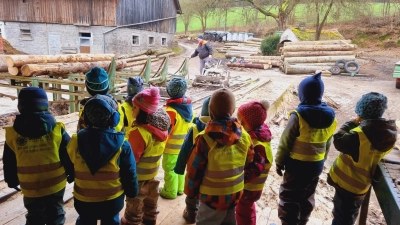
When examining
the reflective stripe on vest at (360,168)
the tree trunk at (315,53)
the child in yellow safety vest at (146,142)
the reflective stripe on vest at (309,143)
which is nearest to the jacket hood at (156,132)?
the child in yellow safety vest at (146,142)

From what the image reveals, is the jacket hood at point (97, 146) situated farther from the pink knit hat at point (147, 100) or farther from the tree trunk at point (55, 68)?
the tree trunk at point (55, 68)

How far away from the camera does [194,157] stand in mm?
2641

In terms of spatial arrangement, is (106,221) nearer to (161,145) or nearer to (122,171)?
(122,171)

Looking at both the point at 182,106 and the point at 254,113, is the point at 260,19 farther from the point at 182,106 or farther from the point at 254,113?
the point at 254,113

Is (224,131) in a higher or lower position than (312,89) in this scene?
lower

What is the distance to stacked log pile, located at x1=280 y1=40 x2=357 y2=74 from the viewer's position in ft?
63.9

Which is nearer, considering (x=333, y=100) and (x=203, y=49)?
(x=333, y=100)

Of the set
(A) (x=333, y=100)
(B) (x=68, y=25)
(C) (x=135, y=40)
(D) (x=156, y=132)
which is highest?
(B) (x=68, y=25)

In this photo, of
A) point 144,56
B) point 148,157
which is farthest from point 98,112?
point 144,56

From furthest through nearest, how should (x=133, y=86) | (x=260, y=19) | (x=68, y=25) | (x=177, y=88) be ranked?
1. (x=260, y=19)
2. (x=68, y=25)
3. (x=133, y=86)
4. (x=177, y=88)

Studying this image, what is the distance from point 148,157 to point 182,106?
2.81 feet

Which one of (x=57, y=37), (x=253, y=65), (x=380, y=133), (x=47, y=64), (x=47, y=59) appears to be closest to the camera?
(x=380, y=133)

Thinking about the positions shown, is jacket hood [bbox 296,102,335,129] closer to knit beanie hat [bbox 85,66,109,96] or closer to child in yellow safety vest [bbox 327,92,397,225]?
child in yellow safety vest [bbox 327,92,397,225]

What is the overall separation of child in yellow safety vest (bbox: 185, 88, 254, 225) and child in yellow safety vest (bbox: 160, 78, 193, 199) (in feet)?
3.40
